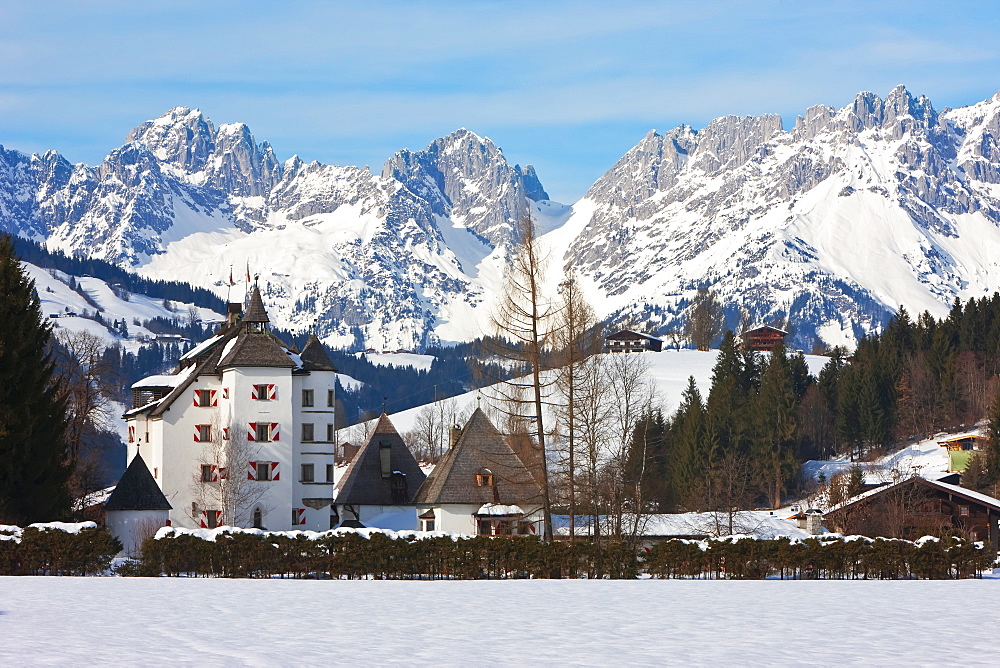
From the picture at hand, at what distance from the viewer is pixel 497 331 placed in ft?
172

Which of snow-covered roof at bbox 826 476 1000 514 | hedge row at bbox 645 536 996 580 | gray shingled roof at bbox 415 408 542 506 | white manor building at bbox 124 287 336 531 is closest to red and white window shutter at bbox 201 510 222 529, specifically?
white manor building at bbox 124 287 336 531

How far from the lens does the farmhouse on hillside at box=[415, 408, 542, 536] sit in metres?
75.3

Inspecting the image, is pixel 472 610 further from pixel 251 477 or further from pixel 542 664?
pixel 251 477

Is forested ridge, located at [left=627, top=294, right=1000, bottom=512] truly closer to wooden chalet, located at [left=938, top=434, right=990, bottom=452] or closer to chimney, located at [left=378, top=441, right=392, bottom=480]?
wooden chalet, located at [left=938, top=434, right=990, bottom=452]

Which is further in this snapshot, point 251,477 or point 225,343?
point 225,343

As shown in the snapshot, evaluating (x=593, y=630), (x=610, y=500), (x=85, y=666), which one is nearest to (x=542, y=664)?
(x=593, y=630)

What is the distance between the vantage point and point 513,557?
4666 cm

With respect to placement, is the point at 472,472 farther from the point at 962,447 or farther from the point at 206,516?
the point at 962,447

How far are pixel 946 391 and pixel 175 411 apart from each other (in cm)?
8868

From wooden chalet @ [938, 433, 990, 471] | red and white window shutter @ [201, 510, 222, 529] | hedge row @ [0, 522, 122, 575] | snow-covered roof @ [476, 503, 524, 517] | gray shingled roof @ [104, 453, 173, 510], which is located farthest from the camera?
wooden chalet @ [938, 433, 990, 471]

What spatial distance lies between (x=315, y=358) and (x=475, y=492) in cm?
1635

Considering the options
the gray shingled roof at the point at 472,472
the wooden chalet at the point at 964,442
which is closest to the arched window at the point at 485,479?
the gray shingled roof at the point at 472,472

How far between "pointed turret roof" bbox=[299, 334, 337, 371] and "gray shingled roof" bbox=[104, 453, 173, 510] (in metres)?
16.2

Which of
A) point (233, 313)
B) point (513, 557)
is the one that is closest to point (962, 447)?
point (233, 313)
